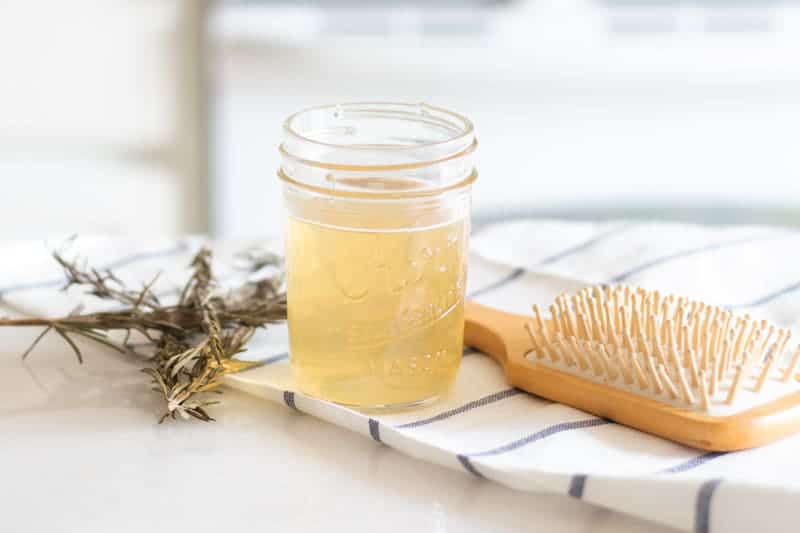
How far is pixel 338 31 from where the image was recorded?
165 centimetres

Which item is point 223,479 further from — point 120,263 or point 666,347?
point 120,263

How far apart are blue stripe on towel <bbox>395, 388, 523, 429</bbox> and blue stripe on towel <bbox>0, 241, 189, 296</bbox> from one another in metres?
0.32

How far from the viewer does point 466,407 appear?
1.98 feet

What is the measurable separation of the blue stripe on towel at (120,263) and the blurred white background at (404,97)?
83cm

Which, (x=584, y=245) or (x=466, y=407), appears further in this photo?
(x=584, y=245)

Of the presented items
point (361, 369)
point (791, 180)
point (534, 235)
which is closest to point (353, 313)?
point (361, 369)

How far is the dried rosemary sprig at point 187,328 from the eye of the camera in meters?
0.60

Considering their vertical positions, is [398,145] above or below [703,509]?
above

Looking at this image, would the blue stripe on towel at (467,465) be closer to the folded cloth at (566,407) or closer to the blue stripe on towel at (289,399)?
the folded cloth at (566,407)

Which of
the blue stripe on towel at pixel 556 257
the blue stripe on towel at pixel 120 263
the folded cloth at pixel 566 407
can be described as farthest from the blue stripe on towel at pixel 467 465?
the blue stripe on towel at pixel 120 263

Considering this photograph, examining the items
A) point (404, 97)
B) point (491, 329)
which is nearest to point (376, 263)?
point (491, 329)

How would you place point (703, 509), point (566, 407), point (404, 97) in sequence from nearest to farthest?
point (703, 509) → point (566, 407) → point (404, 97)

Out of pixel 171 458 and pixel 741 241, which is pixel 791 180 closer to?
pixel 741 241

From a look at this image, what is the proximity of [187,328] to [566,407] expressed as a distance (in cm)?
23
